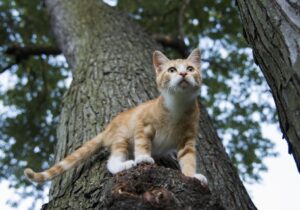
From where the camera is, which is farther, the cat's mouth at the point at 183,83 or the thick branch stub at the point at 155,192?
the cat's mouth at the point at 183,83

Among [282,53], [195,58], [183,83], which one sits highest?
[195,58]

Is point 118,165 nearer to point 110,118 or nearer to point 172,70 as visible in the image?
point 110,118

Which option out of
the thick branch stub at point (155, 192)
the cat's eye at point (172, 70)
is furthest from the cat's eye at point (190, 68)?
the thick branch stub at point (155, 192)

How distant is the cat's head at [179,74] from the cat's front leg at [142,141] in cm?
40

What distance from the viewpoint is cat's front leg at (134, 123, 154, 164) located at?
347 cm

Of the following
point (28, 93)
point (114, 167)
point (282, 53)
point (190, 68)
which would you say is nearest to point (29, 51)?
point (28, 93)

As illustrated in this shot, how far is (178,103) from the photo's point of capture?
3.86 m

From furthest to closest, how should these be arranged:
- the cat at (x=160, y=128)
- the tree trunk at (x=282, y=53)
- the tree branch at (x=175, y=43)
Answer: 1. the tree branch at (x=175, y=43)
2. the cat at (x=160, y=128)
3. the tree trunk at (x=282, y=53)

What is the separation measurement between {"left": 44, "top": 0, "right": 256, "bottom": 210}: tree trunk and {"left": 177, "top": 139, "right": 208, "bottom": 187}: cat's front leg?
247 millimetres

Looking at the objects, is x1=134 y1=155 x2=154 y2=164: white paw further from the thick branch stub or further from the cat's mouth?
the cat's mouth

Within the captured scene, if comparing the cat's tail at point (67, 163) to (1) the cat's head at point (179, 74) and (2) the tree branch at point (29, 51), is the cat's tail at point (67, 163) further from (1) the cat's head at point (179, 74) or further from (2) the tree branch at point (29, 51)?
(2) the tree branch at point (29, 51)

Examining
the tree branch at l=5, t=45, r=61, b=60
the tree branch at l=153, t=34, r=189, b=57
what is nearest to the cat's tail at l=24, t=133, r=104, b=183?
the tree branch at l=153, t=34, r=189, b=57

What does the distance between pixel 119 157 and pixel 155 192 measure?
1231 millimetres

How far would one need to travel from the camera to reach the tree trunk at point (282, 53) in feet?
6.24
